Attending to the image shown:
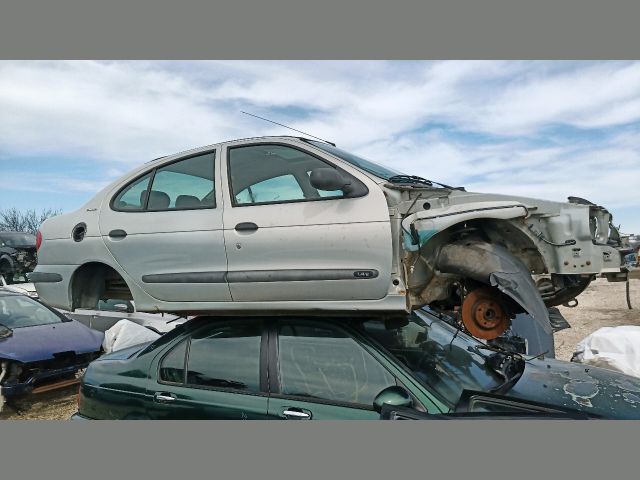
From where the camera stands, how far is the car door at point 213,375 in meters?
2.74

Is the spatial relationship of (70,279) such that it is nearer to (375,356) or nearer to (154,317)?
(375,356)

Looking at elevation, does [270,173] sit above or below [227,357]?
above

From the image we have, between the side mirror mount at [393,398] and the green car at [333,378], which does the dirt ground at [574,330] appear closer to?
the green car at [333,378]

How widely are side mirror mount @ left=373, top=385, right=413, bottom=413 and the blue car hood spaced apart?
4.74 m

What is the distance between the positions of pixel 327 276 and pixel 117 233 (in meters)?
1.72

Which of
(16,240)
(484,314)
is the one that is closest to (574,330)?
(484,314)

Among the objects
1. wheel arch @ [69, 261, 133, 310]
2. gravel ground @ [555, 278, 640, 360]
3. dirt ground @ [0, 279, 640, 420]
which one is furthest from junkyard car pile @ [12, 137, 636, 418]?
gravel ground @ [555, 278, 640, 360]

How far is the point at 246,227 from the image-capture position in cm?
321

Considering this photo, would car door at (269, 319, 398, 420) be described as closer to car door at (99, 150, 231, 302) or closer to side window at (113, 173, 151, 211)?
car door at (99, 150, 231, 302)

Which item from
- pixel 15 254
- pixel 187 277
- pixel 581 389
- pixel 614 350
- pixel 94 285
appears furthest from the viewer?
pixel 15 254

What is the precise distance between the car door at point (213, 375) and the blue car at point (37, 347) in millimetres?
3276

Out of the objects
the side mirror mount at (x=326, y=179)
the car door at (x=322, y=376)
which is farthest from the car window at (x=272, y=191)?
the car door at (x=322, y=376)

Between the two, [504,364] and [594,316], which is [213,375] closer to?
[504,364]

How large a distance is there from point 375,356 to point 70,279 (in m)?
2.62
